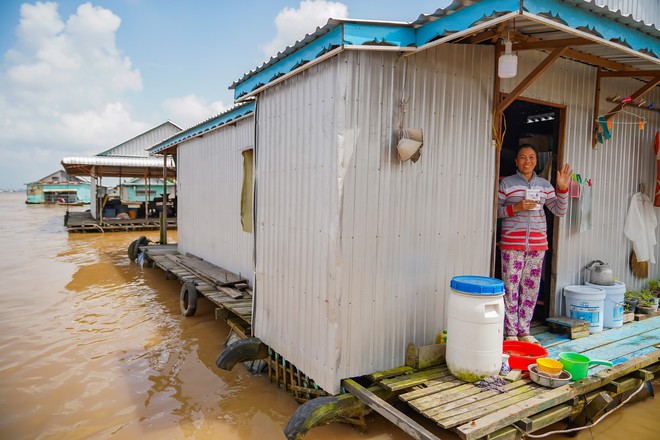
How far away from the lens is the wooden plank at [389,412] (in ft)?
9.69

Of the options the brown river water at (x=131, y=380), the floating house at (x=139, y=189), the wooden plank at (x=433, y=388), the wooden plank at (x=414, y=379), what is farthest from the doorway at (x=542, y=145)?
the floating house at (x=139, y=189)

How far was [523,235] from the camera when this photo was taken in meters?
4.55

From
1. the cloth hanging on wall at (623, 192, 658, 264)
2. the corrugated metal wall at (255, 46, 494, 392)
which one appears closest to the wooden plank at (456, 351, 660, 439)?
the corrugated metal wall at (255, 46, 494, 392)

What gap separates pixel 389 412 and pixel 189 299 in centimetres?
529

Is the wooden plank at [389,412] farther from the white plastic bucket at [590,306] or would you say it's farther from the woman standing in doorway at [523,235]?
the white plastic bucket at [590,306]

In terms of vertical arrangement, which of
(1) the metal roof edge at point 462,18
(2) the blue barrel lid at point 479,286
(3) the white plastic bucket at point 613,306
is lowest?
(3) the white plastic bucket at point 613,306

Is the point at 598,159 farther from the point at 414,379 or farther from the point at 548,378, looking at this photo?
the point at 414,379

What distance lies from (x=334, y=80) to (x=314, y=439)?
10.8ft

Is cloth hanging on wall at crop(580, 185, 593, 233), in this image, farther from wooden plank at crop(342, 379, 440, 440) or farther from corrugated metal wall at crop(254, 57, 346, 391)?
wooden plank at crop(342, 379, 440, 440)

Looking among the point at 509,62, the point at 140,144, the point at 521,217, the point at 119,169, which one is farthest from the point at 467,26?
the point at 140,144

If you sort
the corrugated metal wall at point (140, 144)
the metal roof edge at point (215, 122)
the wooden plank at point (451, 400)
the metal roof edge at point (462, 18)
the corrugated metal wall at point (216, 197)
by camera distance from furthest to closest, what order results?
the corrugated metal wall at point (140, 144), the corrugated metal wall at point (216, 197), the metal roof edge at point (215, 122), the wooden plank at point (451, 400), the metal roof edge at point (462, 18)

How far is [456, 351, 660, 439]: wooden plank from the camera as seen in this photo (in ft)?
9.48

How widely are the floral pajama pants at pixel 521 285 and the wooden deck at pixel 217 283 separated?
3.19m

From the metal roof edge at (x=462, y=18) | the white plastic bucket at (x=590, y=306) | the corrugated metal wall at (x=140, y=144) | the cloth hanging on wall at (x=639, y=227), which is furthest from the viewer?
the corrugated metal wall at (x=140, y=144)
